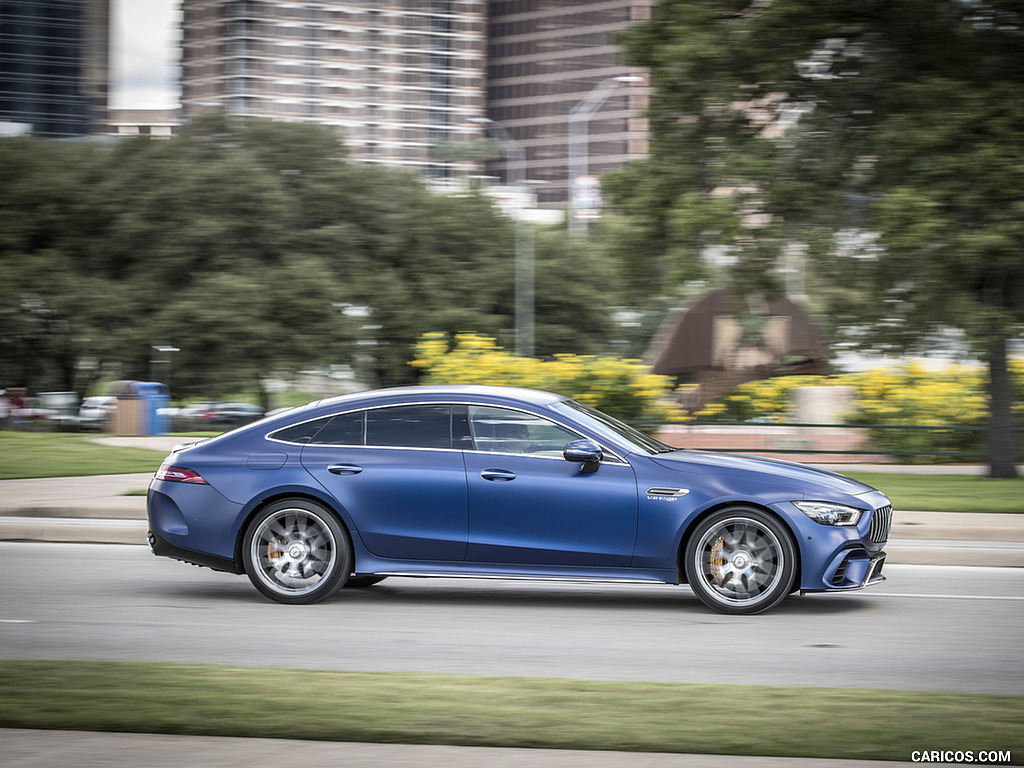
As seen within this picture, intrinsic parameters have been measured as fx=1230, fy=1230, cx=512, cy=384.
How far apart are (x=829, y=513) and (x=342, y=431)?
332cm

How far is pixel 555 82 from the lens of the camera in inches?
5615

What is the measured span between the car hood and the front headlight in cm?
11

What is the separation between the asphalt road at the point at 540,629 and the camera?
654 cm

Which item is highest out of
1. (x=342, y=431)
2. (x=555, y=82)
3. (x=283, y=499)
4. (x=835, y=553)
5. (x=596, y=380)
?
(x=555, y=82)

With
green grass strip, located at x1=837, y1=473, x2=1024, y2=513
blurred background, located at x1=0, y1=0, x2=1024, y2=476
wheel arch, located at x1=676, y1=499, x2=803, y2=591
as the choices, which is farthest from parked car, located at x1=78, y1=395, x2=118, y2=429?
wheel arch, located at x1=676, y1=499, x2=803, y2=591

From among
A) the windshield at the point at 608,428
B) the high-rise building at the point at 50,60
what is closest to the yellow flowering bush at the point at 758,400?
the windshield at the point at 608,428

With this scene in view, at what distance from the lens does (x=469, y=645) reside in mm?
7137

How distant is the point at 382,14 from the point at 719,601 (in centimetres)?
13806

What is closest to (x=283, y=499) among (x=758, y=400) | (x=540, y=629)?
(x=540, y=629)

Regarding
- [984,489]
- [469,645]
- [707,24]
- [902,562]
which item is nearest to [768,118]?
[707,24]

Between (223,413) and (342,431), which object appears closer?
(342,431)

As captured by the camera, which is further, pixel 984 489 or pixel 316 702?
pixel 984 489

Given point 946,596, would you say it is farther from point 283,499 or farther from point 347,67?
point 347,67

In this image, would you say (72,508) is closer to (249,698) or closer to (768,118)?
(249,698)
